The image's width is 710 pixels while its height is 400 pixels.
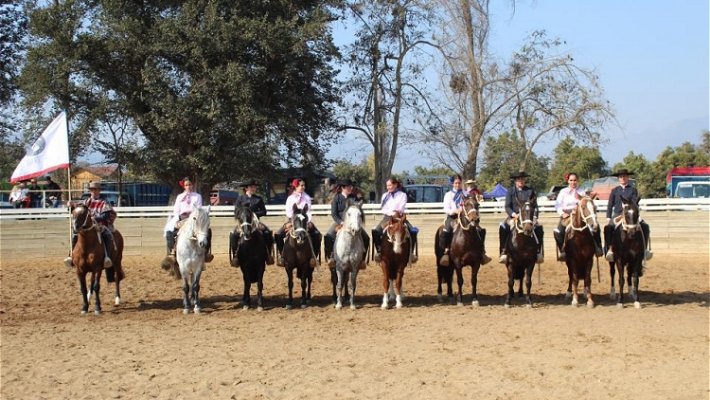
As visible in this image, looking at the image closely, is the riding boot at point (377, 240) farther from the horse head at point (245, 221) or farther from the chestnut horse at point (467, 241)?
the horse head at point (245, 221)

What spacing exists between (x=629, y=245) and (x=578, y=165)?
42.8 m

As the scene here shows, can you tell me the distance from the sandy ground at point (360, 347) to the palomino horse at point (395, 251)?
19.9 inches

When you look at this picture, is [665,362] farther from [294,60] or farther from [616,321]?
[294,60]

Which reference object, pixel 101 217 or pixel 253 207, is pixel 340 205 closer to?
pixel 253 207

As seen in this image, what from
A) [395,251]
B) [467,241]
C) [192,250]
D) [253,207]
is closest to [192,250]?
[192,250]

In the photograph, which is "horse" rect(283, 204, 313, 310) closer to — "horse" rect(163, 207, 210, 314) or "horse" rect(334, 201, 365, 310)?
"horse" rect(334, 201, 365, 310)

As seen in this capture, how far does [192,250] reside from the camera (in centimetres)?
1359

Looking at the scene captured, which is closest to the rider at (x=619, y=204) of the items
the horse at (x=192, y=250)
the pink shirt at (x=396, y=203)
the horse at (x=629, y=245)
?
the horse at (x=629, y=245)

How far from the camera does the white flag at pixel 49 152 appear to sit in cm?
1495

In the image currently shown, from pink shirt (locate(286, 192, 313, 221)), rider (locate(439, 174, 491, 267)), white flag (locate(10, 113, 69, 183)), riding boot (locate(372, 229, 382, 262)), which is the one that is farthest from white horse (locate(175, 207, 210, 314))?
rider (locate(439, 174, 491, 267))

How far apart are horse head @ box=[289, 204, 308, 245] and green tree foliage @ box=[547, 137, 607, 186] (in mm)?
42100

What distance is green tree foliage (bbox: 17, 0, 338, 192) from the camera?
27.9m

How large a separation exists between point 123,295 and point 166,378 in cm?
797

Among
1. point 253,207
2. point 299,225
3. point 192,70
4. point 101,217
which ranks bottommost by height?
point 299,225
